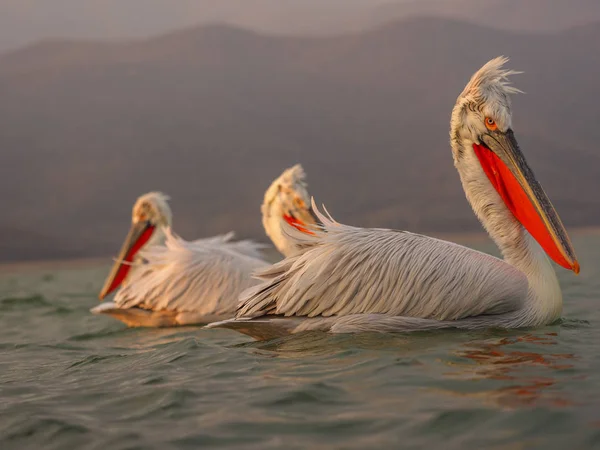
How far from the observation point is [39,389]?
400cm

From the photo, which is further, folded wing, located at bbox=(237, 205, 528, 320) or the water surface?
folded wing, located at bbox=(237, 205, 528, 320)

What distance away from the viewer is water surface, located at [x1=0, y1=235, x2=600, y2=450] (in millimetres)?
2822

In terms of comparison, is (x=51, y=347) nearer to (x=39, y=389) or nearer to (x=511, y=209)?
(x=39, y=389)

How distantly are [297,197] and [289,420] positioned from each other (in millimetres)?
4213

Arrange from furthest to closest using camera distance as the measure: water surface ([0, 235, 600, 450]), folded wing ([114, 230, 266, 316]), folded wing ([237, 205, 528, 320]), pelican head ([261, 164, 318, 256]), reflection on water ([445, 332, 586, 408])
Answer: pelican head ([261, 164, 318, 256]) → folded wing ([114, 230, 266, 316]) → folded wing ([237, 205, 528, 320]) → reflection on water ([445, 332, 586, 408]) → water surface ([0, 235, 600, 450])

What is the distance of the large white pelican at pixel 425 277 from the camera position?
14.8 ft

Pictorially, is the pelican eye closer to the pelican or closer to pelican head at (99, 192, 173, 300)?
the pelican

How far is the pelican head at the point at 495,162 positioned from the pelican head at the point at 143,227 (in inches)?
172

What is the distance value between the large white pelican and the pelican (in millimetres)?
1774

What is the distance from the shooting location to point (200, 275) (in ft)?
21.9

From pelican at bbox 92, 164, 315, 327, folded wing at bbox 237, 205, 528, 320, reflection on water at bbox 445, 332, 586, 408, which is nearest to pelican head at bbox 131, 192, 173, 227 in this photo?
pelican at bbox 92, 164, 315, 327

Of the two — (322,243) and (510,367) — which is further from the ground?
(322,243)

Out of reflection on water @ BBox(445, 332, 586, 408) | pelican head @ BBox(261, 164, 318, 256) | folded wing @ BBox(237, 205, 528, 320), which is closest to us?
reflection on water @ BBox(445, 332, 586, 408)

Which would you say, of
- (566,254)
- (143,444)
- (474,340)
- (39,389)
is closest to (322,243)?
(474,340)
